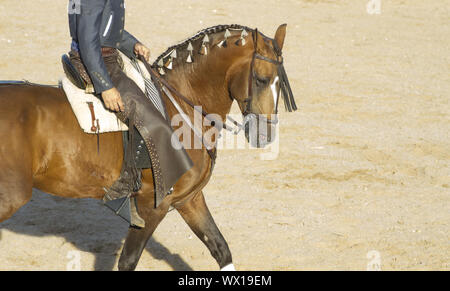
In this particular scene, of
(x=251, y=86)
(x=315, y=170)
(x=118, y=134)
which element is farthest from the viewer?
(x=315, y=170)

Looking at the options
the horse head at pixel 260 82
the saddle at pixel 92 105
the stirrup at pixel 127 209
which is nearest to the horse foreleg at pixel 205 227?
the stirrup at pixel 127 209

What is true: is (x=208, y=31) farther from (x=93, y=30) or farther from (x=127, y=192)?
(x=127, y=192)

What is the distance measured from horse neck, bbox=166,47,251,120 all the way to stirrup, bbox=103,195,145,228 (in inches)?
39.4

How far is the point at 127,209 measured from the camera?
226 inches

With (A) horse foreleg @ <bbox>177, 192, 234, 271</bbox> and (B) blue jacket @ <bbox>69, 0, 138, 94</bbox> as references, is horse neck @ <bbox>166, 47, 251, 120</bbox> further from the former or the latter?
(A) horse foreleg @ <bbox>177, 192, 234, 271</bbox>

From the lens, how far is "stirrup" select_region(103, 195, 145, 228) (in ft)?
18.8

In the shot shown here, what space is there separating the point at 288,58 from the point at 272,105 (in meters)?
9.82

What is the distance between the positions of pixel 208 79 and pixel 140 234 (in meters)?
1.42

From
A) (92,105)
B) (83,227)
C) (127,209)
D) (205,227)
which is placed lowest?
(83,227)

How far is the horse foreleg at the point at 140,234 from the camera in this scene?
5.78 meters

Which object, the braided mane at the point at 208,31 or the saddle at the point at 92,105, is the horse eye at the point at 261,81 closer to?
the braided mane at the point at 208,31

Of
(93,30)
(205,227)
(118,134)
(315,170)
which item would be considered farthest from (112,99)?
(315,170)

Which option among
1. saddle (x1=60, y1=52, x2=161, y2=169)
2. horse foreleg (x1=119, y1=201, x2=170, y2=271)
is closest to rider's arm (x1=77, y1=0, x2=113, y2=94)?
saddle (x1=60, y1=52, x2=161, y2=169)
